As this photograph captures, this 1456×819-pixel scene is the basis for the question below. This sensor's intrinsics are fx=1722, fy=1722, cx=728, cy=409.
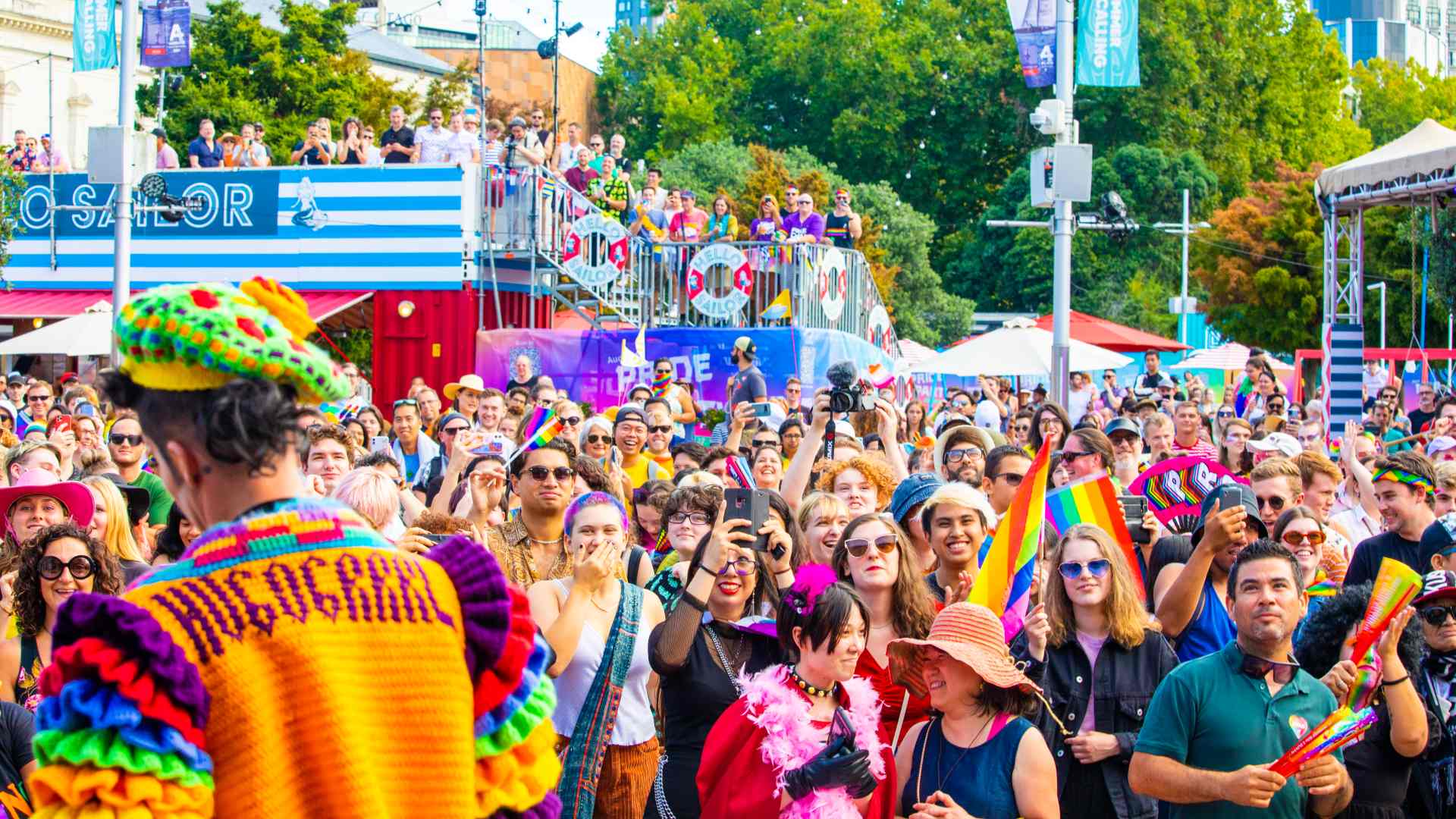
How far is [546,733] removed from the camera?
270 centimetres

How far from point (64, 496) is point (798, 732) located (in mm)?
3693

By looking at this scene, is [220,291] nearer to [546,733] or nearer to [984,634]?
[546,733]

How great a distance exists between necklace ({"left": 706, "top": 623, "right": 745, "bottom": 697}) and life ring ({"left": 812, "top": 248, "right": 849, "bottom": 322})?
49.3 feet

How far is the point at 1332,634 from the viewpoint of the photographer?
545 cm

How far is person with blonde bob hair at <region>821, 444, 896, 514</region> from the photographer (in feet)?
23.8

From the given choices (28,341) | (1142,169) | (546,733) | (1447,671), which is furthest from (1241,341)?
(546,733)

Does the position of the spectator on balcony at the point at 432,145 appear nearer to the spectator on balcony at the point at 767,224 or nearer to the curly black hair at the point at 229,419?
the spectator on balcony at the point at 767,224

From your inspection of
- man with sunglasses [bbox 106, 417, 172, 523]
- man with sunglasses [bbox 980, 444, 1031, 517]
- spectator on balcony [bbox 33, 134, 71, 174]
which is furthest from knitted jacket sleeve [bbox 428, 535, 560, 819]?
spectator on balcony [bbox 33, 134, 71, 174]

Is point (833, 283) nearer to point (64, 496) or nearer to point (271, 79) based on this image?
point (64, 496)

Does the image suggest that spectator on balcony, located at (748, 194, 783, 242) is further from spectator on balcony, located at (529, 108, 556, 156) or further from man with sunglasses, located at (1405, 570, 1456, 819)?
man with sunglasses, located at (1405, 570, 1456, 819)

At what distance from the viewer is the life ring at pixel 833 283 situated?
20391mm

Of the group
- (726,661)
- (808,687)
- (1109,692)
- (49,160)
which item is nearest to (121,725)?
(808,687)

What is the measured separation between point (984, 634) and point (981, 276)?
51089 mm

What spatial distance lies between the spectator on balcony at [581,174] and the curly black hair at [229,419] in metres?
19.5
